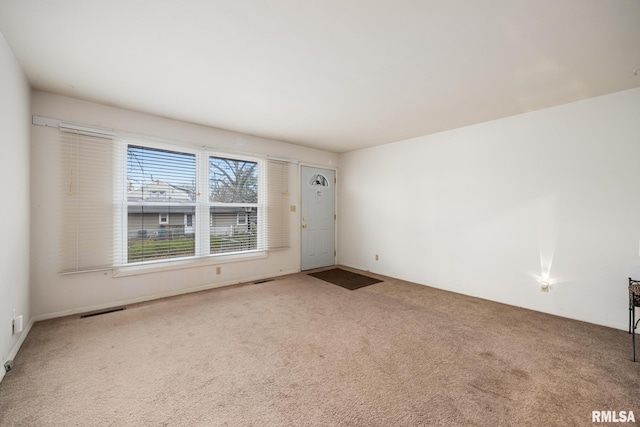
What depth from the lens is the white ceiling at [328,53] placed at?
5.72ft

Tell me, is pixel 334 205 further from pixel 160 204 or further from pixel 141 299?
pixel 141 299

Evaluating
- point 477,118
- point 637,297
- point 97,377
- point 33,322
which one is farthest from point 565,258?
point 33,322

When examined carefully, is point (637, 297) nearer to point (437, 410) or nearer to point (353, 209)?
point (437, 410)

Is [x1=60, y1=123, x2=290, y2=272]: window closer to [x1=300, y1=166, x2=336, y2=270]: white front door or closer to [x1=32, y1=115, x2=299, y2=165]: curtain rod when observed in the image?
[x1=32, y1=115, x2=299, y2=165]: curtain rod

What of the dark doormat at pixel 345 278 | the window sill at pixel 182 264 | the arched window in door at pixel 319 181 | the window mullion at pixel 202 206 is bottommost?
the dark doormat at pixel 345 278

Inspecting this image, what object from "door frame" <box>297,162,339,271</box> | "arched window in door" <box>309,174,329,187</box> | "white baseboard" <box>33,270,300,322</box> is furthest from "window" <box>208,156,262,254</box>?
"arched window in door" <box>309,174,329,187</box>

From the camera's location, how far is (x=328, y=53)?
2223mm

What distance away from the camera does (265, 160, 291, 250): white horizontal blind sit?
490 cm

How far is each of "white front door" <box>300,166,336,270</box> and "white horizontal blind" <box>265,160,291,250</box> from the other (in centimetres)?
40

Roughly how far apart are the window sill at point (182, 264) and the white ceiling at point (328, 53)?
2.11 m

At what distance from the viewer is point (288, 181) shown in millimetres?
5168

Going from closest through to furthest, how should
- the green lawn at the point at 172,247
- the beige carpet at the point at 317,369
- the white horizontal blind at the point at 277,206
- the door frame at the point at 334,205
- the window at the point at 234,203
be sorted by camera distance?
the beige carpet at the point at 317,369, the green lawn at the point at 172,247, the window at the point at 234,203, the white horizontal blind at the point at 277,206, the door frame at the point at 334,205

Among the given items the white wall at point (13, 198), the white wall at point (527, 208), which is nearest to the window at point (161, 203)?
the white wall at point (13, 198)

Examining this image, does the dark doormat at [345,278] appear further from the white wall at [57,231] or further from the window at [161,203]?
the white wall at [57,231]
